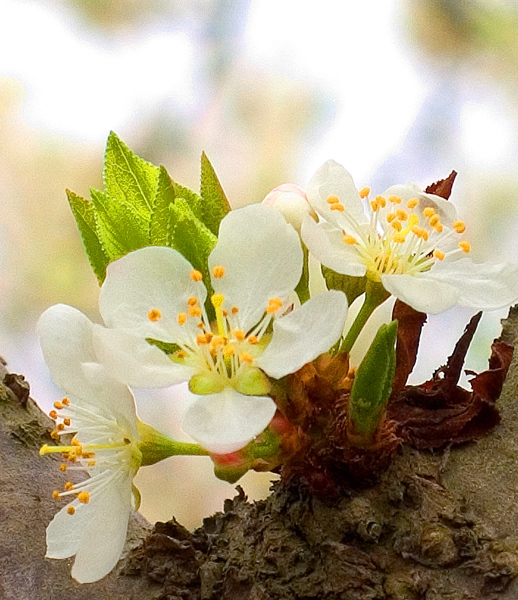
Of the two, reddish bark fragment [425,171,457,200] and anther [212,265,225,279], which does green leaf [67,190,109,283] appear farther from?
reddish bark fragment [425,171,457,200]

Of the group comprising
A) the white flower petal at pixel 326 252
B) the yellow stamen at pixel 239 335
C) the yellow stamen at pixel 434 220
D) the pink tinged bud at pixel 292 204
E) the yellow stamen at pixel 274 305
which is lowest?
the yellow stamen at pixel 239 335

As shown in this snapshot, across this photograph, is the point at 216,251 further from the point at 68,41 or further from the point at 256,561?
the point at 68,41

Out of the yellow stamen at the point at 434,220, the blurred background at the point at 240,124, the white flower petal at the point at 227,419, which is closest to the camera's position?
the white flower petal at the point at 227,419

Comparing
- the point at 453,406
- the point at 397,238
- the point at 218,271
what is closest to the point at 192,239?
the point at 218,271

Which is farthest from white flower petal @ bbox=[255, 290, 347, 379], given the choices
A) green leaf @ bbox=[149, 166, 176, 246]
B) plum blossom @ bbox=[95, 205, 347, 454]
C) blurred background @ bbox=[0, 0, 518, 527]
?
blurred background @ bbox=[0, 0, 518, 527]

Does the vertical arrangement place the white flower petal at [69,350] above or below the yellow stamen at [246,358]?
below

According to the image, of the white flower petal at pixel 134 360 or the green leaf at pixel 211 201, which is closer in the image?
the white flower petal at pixel 134 360

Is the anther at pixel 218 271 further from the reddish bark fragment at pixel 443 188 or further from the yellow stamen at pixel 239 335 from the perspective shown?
the reddish bark fragment at pixel 443 188

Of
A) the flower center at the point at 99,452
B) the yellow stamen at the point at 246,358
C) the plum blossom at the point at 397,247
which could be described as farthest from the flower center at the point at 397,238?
the flower center at the point at 99,452

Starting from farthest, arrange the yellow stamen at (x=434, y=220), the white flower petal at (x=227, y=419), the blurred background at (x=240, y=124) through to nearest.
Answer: the blurred background at (x=240, y=124) < the yellow stamen at (x=434, y=220) < the white flower petal at (x=227, y=419)
